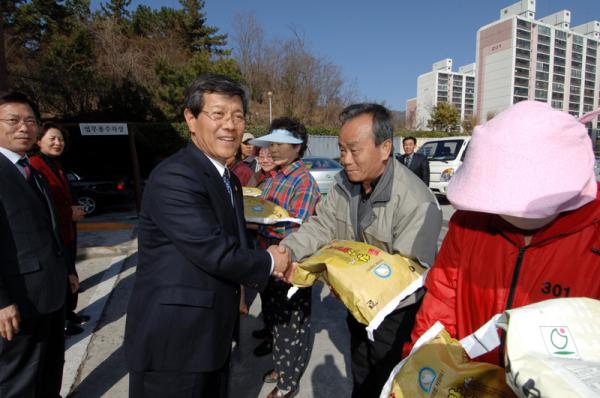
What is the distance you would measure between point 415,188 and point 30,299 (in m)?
2.04

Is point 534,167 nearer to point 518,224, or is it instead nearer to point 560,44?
point 518,224

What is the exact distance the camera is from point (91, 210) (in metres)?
9.23

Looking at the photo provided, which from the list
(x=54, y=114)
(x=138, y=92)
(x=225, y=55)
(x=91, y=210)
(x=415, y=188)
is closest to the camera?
(x=415, y=188)

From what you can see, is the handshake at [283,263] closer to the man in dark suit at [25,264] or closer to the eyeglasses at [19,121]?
the man in dark suit at [25,264]

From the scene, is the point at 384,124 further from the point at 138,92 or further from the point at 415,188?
the point at 138,92

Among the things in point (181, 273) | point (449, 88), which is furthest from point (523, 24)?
point (181, 273)

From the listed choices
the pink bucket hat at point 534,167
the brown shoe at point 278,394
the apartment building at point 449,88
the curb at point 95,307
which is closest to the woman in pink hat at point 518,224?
the pink bucket hat at point 534,167

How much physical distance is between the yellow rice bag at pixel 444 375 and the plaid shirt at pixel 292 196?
141 cm

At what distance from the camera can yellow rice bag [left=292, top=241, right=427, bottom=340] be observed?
1.45m

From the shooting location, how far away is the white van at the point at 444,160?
938 centimetres

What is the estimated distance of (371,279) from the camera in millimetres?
1480

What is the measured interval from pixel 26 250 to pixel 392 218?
6.08ft

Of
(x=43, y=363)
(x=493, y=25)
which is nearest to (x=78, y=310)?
(x=43, y=363)

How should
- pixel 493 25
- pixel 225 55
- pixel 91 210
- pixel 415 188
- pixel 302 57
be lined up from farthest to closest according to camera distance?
pixel 493 25, pixel 302 57, pixel 225 55, pixel 91 210, pixel 415 188
